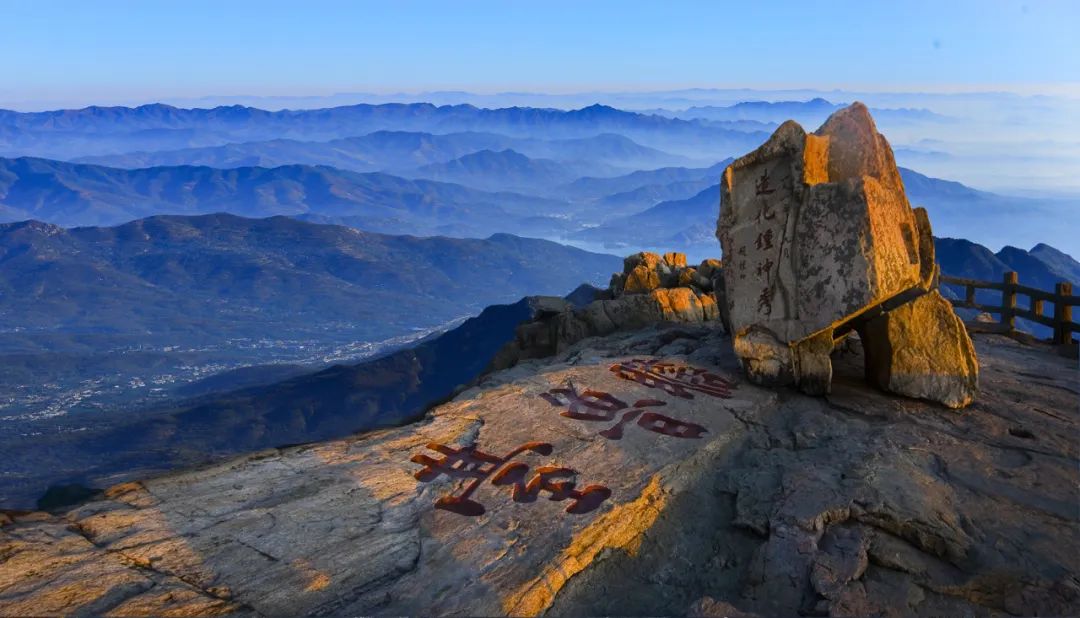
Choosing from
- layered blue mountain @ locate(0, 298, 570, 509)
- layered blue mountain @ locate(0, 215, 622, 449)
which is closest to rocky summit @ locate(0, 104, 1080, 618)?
layered blue mountain @ locate(0, 298, 570, 509)

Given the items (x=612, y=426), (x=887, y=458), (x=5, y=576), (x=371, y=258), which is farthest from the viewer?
(x=371, y=258)

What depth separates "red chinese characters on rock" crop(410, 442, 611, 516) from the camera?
23.2 ft

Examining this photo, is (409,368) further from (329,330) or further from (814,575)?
(329,330)

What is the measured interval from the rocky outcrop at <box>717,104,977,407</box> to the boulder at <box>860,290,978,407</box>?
13mm

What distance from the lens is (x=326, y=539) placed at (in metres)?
6.43

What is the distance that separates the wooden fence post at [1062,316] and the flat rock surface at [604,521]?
5.15 meters

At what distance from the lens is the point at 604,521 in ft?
22.1

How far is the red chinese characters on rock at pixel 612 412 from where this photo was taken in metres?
8.76

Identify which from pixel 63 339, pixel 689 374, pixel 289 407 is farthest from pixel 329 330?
pixel 689 374

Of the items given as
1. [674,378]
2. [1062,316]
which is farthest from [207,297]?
[1062,316]

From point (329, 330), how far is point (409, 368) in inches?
3360

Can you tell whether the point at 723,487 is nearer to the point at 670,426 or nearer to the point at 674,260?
the point at 670,426

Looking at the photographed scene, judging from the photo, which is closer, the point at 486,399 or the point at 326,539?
the point at 326,539

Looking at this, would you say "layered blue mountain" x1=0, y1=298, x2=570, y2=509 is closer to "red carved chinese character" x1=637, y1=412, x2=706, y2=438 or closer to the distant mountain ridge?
"red carved chinese character" x1=637, y1=412, x2=706, y2=438
